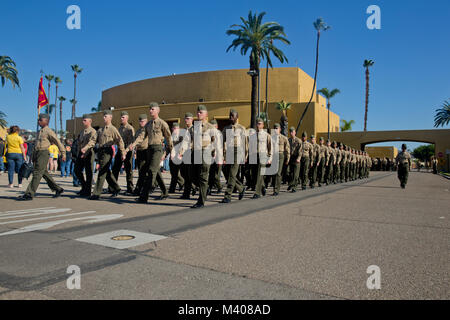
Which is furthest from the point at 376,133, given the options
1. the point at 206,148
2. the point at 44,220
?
the point at 44,220

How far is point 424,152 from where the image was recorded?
355ft

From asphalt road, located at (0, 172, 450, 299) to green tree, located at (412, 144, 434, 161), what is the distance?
108480 millimetres

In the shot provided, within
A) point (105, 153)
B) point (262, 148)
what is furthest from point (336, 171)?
point (105, 153)

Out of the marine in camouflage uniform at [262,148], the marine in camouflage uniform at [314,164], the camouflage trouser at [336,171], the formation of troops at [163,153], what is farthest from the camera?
the camouflage trouser at [336,171]

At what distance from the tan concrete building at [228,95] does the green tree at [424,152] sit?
63.5 m

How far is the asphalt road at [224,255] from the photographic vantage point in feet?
8.79

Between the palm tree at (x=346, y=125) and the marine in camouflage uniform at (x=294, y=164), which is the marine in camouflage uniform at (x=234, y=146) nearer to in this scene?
the marine in camouflage uniform at (x=294, y=164)

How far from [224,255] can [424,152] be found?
394ft

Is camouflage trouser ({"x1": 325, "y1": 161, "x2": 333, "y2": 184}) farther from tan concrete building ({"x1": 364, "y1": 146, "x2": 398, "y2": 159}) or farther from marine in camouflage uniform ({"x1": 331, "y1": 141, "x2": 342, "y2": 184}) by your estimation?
tan concrete building ({"x1": 364, "y1": 146, "x2": 398, "y2": 159})

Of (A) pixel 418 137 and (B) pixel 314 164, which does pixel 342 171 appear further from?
(A) pixel 418 137

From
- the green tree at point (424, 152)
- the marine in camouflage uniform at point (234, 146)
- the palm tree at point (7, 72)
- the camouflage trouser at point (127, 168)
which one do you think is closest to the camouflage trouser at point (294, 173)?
the marine in camouflage uniform at point (234, 146)

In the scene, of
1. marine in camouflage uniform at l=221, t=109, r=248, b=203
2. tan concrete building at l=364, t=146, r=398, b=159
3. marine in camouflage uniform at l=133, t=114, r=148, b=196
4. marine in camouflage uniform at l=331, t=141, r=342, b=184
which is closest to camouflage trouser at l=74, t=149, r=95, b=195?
marine in camouflage uniform at l=133, t=114, r=148, b=196

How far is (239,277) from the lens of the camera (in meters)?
2.97
